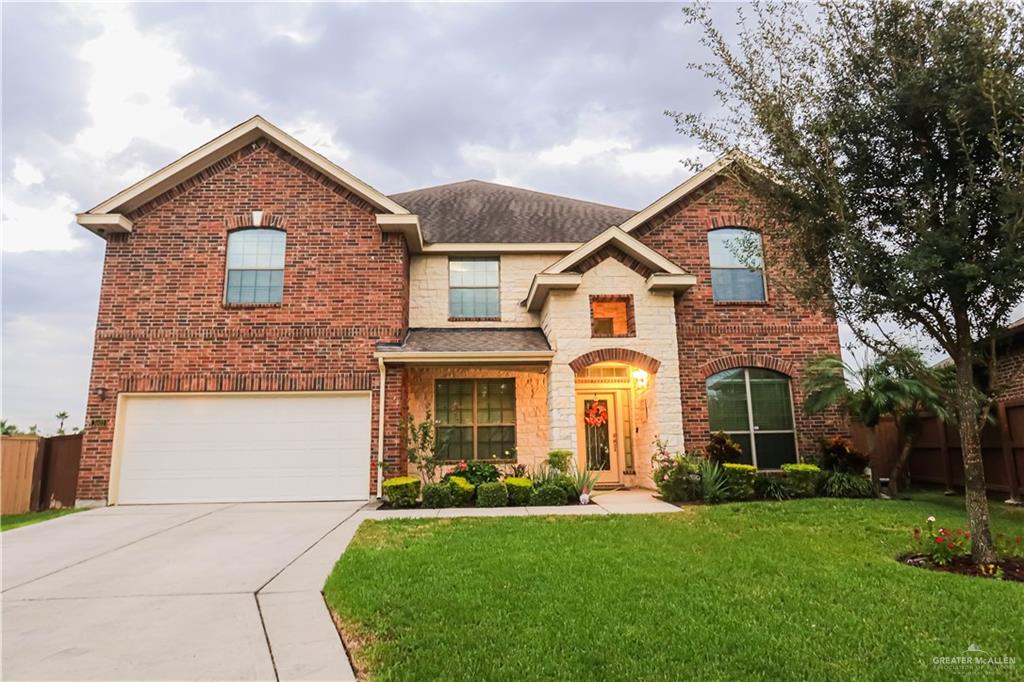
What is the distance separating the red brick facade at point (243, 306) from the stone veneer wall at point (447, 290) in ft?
3.08

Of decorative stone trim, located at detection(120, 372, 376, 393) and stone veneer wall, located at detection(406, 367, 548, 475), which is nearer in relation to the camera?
decorative stone trim, located at detection(120, 372, 376, 393)

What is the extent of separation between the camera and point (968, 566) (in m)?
5.30

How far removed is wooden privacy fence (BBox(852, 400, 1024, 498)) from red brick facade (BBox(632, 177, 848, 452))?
1906mm

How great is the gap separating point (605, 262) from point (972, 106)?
695 centimetres

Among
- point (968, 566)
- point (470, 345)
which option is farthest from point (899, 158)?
point (470, 345)

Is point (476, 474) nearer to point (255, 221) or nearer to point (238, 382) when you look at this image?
→ point (238, 382)

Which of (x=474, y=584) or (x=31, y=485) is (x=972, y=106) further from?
(x=31, y=485)

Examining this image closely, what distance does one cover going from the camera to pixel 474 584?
4656 millimetres

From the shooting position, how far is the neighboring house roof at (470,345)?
428 inches

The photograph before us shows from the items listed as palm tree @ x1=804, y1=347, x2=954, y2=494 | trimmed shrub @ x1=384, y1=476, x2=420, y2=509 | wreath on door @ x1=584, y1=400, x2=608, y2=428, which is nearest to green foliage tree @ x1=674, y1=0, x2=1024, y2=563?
palm tree @ x1=804, y1=347, x2=954, y2=494

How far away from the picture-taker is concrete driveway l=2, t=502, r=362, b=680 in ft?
10.7

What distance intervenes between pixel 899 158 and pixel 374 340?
9.20 m

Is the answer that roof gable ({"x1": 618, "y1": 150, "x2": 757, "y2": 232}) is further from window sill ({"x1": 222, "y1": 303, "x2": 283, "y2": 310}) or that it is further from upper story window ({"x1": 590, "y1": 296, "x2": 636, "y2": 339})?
window sill ({"x1": 222, "y1": 303, "x2": 283, "y2": 310})

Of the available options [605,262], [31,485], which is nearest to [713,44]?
[605,262]
